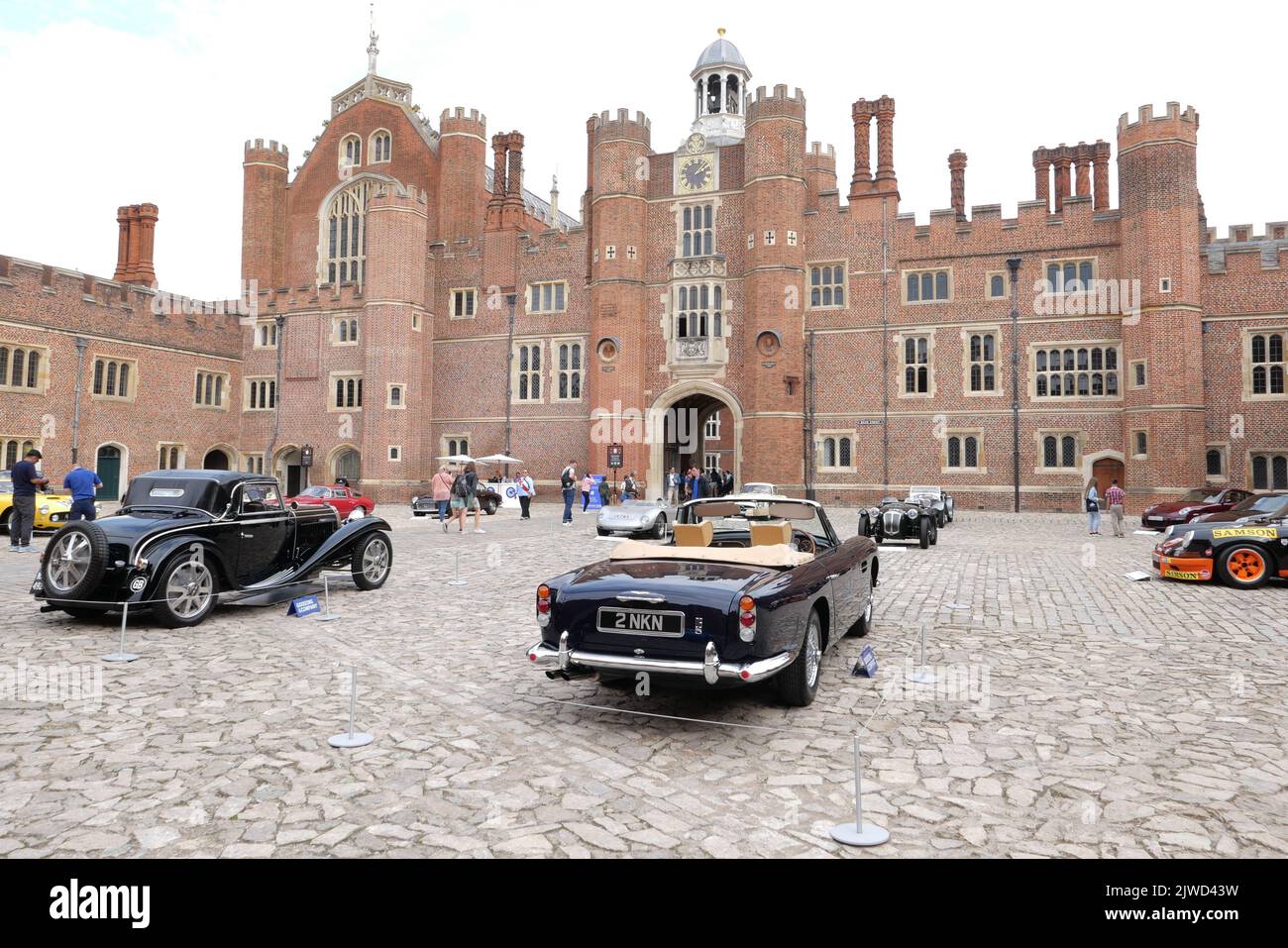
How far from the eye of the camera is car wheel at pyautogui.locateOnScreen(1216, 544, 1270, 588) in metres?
10.7

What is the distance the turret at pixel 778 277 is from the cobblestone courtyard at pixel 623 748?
2362 centimetres

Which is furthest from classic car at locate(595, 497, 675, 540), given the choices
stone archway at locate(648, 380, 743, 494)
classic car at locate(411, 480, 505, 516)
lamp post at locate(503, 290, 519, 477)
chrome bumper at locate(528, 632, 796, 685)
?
lamp post at locate(503, 290, 519, 477)

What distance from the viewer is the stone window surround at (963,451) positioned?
30391mm

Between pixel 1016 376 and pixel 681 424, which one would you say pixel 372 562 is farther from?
pixel 1016 376

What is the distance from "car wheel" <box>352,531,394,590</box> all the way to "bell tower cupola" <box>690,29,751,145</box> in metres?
35.1

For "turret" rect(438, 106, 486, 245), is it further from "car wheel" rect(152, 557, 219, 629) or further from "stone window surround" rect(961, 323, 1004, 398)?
"car wheel" rect(152, 557, 219, 629)

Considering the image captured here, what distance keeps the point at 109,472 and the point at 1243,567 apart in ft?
126

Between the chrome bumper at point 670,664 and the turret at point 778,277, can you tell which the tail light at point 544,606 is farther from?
the turret at point 778,277

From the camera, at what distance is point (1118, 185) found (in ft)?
93.5

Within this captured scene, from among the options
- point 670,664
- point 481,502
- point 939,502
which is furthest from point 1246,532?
point 481,502

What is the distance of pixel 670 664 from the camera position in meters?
4.81

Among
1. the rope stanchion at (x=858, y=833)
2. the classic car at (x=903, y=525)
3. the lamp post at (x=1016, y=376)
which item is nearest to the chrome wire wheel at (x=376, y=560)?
the rope stanchion at (x=858, y=833)

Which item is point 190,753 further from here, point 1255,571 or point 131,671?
point 1255,571

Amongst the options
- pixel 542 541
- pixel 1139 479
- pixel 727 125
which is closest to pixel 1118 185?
pixel 1139 479
